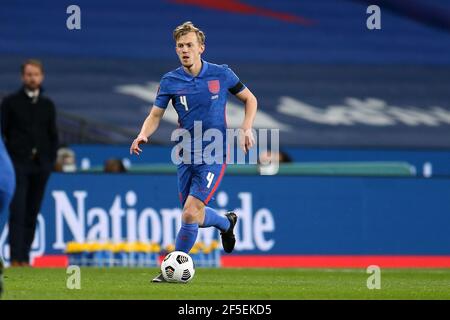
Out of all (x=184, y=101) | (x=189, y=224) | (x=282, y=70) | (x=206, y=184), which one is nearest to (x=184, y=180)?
(x=206, y=184)

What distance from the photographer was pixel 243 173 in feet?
52.8

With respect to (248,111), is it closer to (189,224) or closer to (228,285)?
(189,224)

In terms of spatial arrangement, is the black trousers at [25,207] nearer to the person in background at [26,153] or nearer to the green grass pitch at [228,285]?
the person in background at [26,153]

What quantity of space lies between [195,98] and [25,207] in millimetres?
3995

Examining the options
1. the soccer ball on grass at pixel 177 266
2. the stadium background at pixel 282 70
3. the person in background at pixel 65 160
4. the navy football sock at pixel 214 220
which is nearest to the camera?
the soccer ball on grass at pixel 177 266

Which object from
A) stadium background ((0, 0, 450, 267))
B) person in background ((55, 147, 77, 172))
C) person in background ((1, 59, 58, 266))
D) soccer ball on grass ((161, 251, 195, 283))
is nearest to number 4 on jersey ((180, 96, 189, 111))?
soccer ball on grass ((161, 251, 195, 283))

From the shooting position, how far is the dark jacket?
539 inches

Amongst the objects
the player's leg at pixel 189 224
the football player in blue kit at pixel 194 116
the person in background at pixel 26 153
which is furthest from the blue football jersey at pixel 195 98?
the person in background at pixel 26 153

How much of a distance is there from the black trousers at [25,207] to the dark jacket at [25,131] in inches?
4.1

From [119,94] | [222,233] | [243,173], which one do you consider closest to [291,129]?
[119,94]

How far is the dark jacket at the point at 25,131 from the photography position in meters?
13.7

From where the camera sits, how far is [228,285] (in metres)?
10.4

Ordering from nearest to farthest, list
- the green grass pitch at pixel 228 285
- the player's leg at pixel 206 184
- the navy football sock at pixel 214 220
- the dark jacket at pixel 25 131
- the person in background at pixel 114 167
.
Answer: the green grass pitch at pixel 228 285, the player's leg at pixel 206 184, the navy football sock at pixel 214 220, the dark jacket at pixel 25 131, the person in background at pixel 114 167

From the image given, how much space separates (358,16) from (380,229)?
30.2 ft
